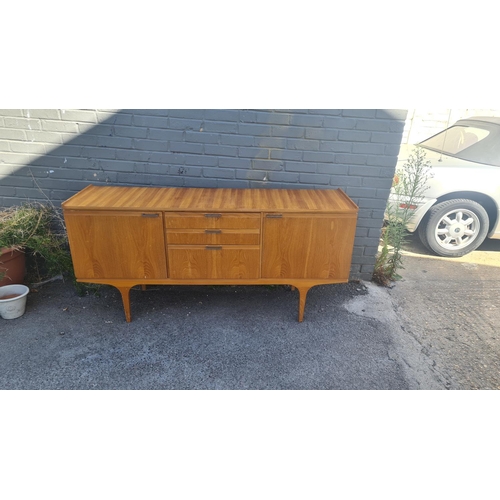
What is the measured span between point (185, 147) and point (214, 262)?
42.2 inches

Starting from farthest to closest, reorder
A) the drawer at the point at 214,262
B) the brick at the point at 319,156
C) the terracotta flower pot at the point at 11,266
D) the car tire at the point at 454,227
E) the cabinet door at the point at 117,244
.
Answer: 1. the car tire at the point at 454,227
2. the brick at the point at 319,156
3. the terracotta flower pot at the point at 11,266
4. the drawer at the point at 214,262
5. the cabinet door at the point at 117,244

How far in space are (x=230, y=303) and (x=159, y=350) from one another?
2.58 feet

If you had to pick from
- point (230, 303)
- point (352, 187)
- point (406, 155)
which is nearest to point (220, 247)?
point (230, 303)

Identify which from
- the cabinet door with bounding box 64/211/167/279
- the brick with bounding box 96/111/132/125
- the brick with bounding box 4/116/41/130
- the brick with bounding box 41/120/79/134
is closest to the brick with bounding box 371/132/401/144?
the cabinet door with bounding box 64/211/167/279

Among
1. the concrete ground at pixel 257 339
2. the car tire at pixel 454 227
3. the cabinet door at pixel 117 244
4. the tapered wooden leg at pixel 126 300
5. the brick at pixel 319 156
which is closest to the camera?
the concrete ground at pixel 257 339

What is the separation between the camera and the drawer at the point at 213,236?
251 cm

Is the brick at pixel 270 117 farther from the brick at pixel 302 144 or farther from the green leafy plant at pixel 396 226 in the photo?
the green leafy plant at pixel 396 226

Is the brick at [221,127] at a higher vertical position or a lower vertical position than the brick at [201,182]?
higher

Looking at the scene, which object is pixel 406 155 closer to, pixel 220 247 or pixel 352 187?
pixel 352 187

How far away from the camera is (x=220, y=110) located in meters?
2.88

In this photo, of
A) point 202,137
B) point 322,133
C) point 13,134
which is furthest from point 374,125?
point 13,134

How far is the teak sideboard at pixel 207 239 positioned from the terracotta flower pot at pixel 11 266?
2.43 ft

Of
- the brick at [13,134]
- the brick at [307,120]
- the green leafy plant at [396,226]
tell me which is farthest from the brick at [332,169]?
the brick at [13,134]

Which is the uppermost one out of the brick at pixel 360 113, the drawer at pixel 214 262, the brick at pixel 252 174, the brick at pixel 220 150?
the brick at pixel 360 113
